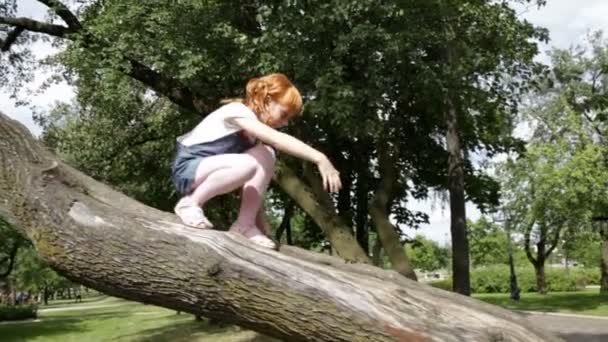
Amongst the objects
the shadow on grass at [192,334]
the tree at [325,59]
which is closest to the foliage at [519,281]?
the shadow on grass at [192,334]

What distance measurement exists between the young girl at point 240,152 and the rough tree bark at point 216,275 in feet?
1.32

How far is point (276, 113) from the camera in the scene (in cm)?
374

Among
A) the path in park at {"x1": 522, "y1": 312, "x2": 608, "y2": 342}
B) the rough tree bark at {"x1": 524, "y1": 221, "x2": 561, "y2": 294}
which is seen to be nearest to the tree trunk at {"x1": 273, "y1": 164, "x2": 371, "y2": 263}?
the path in park at {"x1": 522, "y1": 312, "x2": 608, "y2": 342}

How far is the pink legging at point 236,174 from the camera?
364 centimetres

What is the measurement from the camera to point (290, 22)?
11836 mm

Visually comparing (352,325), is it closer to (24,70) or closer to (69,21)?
(69,21)

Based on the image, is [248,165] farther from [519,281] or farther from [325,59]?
[519,281]

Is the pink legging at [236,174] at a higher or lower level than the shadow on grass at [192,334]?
higher

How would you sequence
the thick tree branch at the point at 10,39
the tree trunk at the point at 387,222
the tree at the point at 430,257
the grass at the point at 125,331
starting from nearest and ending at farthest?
1. the tree trunk at the point at 387,222
2. the thick tree branch at the point at 10,39
3. the grass at the point at 125,331
4. the tree at the point at 430,257

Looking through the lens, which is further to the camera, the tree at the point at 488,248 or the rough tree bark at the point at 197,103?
the tree at the point at 488,248

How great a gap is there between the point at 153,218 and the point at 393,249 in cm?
1110

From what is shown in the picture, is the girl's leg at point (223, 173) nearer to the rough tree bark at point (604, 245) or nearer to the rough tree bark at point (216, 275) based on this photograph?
the rough tree bark at point (216, 275)

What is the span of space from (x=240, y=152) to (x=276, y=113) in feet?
0.86

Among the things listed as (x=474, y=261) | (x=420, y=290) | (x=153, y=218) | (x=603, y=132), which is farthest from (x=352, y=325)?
(x=474, y=261)
